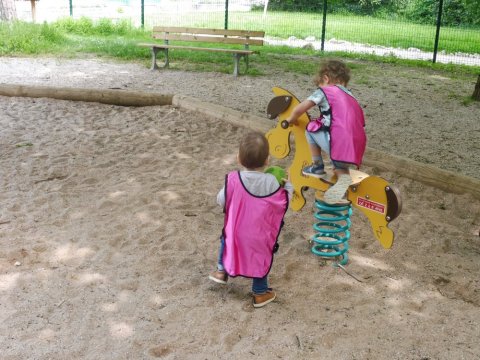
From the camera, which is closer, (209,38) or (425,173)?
(425,173)

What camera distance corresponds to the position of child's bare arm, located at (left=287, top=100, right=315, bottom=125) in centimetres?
374

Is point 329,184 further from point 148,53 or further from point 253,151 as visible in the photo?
point 148,53

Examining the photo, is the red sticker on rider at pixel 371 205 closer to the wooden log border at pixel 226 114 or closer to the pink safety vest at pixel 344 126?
the pink safety vest at pixel 344 126

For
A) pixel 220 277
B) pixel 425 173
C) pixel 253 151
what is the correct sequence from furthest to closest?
1. pixel 425 173
2. pixel 220 277
3. pixel 253 151

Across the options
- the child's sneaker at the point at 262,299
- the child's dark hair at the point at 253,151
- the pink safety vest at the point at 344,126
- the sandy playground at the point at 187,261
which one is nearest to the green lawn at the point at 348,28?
the sandy playground at the point at 187,261

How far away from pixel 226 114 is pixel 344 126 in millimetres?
3491

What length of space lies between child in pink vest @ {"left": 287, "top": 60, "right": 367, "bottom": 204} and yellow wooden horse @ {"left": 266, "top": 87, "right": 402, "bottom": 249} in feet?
0.33

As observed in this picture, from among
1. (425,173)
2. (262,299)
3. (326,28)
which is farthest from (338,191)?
(326,28)

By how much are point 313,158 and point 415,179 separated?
1630mm

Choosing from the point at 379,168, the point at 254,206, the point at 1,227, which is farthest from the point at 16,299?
the point at 379,168

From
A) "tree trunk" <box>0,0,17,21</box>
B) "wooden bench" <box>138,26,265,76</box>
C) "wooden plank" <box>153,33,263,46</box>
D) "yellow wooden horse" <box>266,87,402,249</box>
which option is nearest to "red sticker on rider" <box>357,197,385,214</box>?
"yellow wooden horse" <box>266,87,402,249</box>

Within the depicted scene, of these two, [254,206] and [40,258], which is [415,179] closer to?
[254,206]

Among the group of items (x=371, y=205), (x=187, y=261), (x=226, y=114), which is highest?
(x=371, y=205)

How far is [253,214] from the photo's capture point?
3.22 m
